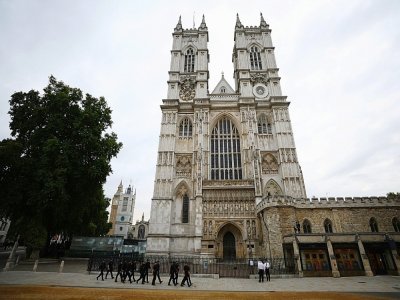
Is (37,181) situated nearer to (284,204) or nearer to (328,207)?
(284,204)

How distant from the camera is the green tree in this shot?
1627 cm

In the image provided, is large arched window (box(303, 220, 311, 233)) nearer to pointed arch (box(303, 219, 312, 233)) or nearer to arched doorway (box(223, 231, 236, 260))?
pointed arch (box(303, 219, 312, 233))

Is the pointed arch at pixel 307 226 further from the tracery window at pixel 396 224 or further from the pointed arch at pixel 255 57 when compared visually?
the pointed arch at pixel 255 57

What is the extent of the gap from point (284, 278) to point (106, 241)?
17815 mm

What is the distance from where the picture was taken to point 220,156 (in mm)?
28422

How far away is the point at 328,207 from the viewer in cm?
1934

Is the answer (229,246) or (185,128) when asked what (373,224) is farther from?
(185,128)

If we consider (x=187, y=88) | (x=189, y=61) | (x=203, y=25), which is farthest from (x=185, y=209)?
(x=203, y=25)

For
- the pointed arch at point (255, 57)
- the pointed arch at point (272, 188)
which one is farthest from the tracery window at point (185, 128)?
the pointed arch at point (255, 57)

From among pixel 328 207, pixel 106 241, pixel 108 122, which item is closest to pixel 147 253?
pixel 106 241

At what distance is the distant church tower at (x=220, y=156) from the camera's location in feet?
78.2

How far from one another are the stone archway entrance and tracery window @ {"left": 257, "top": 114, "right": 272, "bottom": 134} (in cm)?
1257

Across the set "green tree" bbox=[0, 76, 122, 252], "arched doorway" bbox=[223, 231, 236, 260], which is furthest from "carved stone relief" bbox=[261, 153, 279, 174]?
"green tree" bbox=[0, 76, 122, 252]

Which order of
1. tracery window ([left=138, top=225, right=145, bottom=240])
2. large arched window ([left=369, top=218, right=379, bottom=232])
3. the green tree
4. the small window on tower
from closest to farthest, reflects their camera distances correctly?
the green tree
large arched window ([left=369, top=218, right=379, bottom=232])
the small window on tower
tracery window ([left=138, top=225, right=145, bottom=240])
